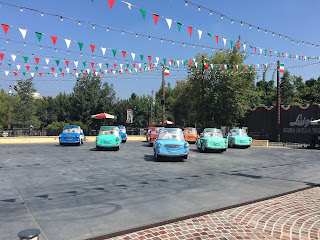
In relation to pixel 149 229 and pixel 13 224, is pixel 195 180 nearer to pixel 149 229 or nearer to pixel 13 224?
pixel 149 229

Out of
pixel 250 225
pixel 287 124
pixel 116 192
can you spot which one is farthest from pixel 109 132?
pixel 287 124

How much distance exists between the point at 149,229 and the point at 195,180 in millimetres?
4189

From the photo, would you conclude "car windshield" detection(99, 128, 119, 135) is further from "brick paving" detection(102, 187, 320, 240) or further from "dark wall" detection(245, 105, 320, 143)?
"dark wall" detection(245, 105, 320, 143)

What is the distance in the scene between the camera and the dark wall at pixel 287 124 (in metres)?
27.2

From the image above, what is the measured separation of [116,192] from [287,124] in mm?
26868

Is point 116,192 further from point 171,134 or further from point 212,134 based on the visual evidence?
point 212,134

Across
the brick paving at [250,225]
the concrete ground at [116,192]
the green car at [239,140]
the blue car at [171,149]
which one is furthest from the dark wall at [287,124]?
the brick paving at [250,225]

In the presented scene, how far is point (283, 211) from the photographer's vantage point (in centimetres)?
532

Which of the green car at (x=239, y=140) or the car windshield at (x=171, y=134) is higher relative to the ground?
the car windshield at (x=171, y=134)

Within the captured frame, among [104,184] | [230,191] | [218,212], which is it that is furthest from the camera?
[104,184]

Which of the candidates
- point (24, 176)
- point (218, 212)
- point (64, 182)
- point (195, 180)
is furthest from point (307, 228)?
point (24, 176)

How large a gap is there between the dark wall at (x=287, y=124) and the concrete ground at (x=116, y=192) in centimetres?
1887

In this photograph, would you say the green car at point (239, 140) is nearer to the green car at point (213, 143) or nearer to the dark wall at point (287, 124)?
the green car at point (213, 143)

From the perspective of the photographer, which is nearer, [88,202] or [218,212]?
[218,212]
